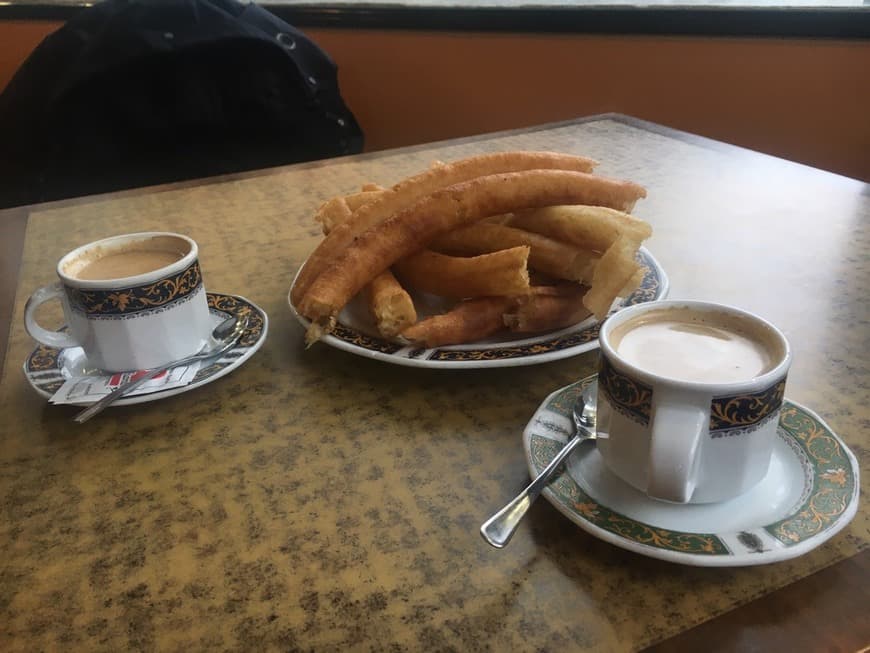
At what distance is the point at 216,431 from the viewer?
2.05ft

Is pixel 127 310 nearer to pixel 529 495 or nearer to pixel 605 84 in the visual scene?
pixel 529 495

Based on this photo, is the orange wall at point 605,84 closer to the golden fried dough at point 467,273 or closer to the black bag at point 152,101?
the black bag at point 152,101

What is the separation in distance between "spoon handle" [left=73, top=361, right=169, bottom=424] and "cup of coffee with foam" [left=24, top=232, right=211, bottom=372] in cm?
2

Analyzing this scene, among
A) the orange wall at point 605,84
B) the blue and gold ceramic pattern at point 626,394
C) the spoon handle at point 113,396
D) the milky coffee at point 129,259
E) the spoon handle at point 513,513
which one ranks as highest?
the blue and gold ceramic pattern at point 626,394

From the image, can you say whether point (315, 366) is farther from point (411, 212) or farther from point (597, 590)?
point (597, 590)

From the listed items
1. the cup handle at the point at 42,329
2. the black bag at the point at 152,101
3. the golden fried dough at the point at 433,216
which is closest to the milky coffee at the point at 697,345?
the golden fried dough at the point at 433,216

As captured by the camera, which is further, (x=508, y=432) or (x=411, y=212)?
(x=411, y=212)

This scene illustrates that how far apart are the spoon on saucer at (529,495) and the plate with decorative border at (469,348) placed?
93 millimetres

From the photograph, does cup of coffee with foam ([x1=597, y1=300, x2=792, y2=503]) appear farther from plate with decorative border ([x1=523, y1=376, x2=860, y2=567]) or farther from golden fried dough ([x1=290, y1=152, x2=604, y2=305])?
golden fried dough ([x1=290, y1=152, x2=604, y2=305])

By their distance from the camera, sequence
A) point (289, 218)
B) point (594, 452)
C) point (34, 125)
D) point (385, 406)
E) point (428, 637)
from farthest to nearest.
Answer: point (34, 125), point (289, 218), point (385, 406), point (594, 452), point (428, 637)

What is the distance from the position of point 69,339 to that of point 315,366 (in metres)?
0.22

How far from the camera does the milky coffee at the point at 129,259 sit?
2.28ft

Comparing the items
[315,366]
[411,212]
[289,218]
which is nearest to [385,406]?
[315,366]

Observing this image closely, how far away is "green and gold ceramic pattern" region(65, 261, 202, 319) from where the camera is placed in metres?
0.64
